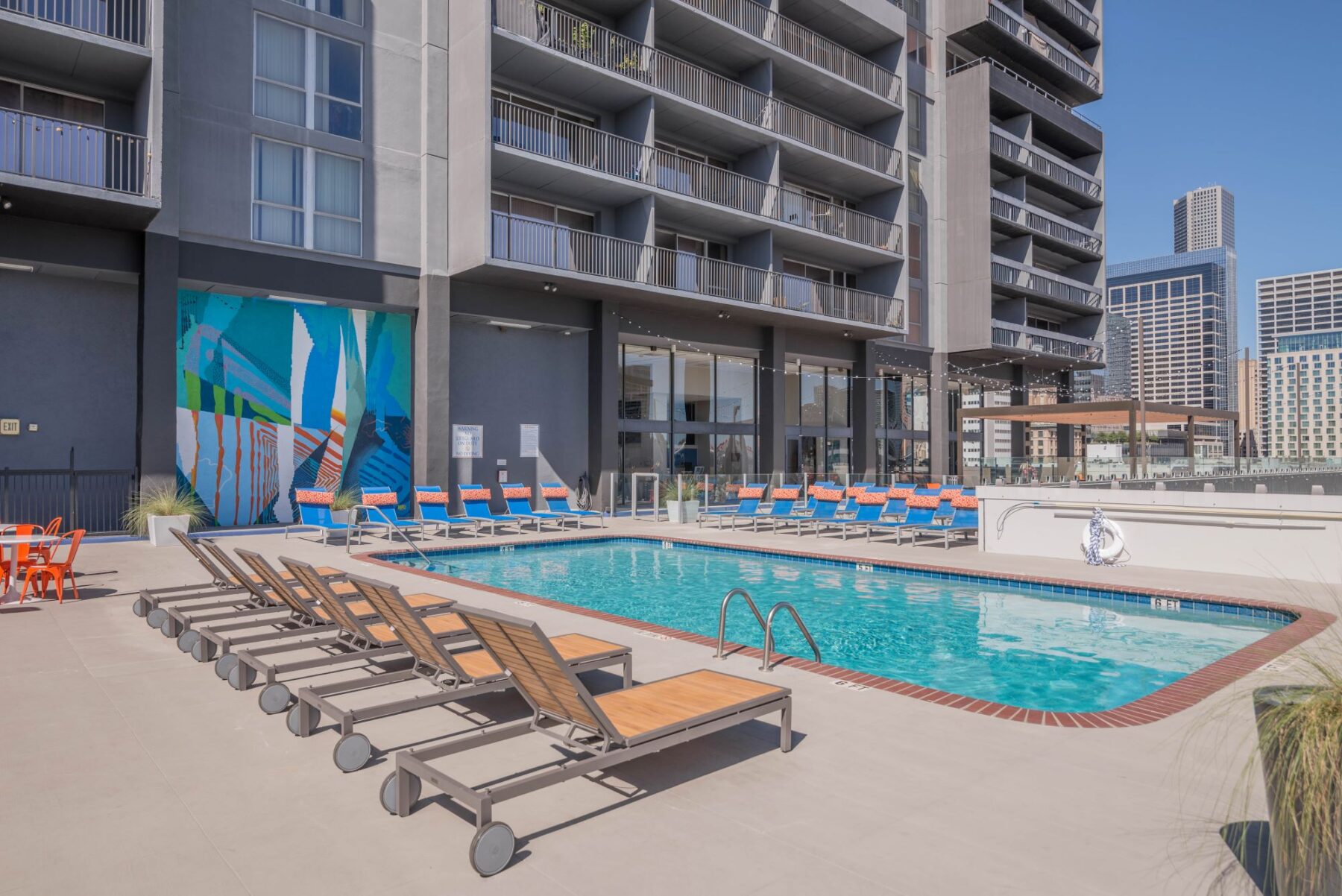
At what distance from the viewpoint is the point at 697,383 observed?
2291cm

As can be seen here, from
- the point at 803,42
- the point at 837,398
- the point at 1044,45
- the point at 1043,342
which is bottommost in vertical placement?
the point at 837,398

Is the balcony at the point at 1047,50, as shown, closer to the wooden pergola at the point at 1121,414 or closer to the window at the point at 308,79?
the wooden pergola at the point at 1121,414

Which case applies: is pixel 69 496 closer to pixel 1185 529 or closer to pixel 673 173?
pixel 673 173

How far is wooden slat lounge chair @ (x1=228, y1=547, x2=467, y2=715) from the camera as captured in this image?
4.95m

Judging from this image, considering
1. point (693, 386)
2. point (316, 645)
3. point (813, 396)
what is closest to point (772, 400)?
point (693, 386)

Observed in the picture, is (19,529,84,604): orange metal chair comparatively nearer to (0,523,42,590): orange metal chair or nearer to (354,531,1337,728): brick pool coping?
(0,523,42,590): orange metal chair

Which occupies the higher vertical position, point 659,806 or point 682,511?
point 682,511

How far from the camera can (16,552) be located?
339 inches

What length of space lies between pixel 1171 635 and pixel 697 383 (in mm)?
15866

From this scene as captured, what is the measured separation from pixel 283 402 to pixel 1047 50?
3161 cm

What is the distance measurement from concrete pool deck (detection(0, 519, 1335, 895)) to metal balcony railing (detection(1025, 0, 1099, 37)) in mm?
36846

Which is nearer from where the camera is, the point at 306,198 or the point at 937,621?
the point at 937,621

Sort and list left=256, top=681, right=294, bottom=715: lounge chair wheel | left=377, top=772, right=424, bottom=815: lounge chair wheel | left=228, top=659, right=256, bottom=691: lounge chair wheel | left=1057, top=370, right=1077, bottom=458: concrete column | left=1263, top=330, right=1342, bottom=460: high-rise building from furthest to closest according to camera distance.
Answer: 1. left=1263, top=330, right=1342, bottom=460: high-rise building
2. left=1057, top=370, right=1077, bottom=458: concrete column
3. left=228, top=659, right=256, bottom=691: lounge chair wheel
4. left=256, top=681, right=294, bottom=715: lounge chair wheel
5. left=377, top=772, right=424, bottom=815: lounge chair wheel

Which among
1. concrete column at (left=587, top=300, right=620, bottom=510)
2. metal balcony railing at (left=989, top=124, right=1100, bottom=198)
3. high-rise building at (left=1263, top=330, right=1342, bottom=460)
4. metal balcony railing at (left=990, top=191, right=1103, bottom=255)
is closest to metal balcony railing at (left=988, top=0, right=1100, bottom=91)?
metal balcony railing at (left=989, top=124, right=1100, bottom=198)
